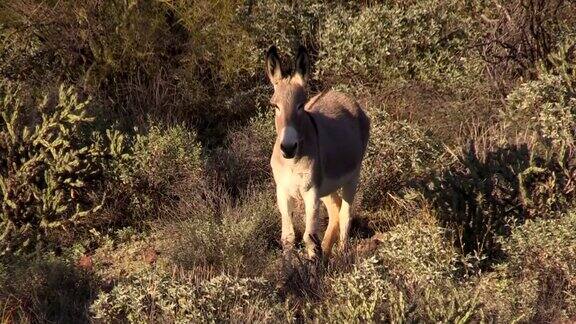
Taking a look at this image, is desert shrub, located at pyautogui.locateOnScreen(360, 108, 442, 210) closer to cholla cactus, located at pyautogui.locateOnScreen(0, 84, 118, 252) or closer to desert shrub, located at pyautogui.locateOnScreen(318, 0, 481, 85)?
desert shrub, located at pyautogui.locateOnScreen(318, 0, 481, 85)

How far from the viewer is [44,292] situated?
5938 mm

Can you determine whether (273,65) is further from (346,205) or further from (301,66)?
(346,205)

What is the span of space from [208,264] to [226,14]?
544 centimetres

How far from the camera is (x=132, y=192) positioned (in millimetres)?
8234

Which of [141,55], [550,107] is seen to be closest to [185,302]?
→ [550,107]

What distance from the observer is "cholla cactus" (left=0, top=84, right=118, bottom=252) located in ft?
24.6

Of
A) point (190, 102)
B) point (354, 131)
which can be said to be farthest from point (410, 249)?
point (190, 102)

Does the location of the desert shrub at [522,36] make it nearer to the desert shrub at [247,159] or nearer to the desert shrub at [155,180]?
the desert shrub at [247,159]

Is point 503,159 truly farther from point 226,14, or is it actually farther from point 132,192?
point 226,14

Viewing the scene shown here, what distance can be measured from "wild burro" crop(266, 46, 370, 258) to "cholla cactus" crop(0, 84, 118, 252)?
7.17 ft

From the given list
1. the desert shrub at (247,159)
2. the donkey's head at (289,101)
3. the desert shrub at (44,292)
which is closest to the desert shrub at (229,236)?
the desert shrub at (247,159)

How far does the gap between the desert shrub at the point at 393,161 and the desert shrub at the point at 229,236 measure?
1.17 metres

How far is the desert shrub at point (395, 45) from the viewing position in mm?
10984

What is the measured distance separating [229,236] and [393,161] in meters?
2.54
